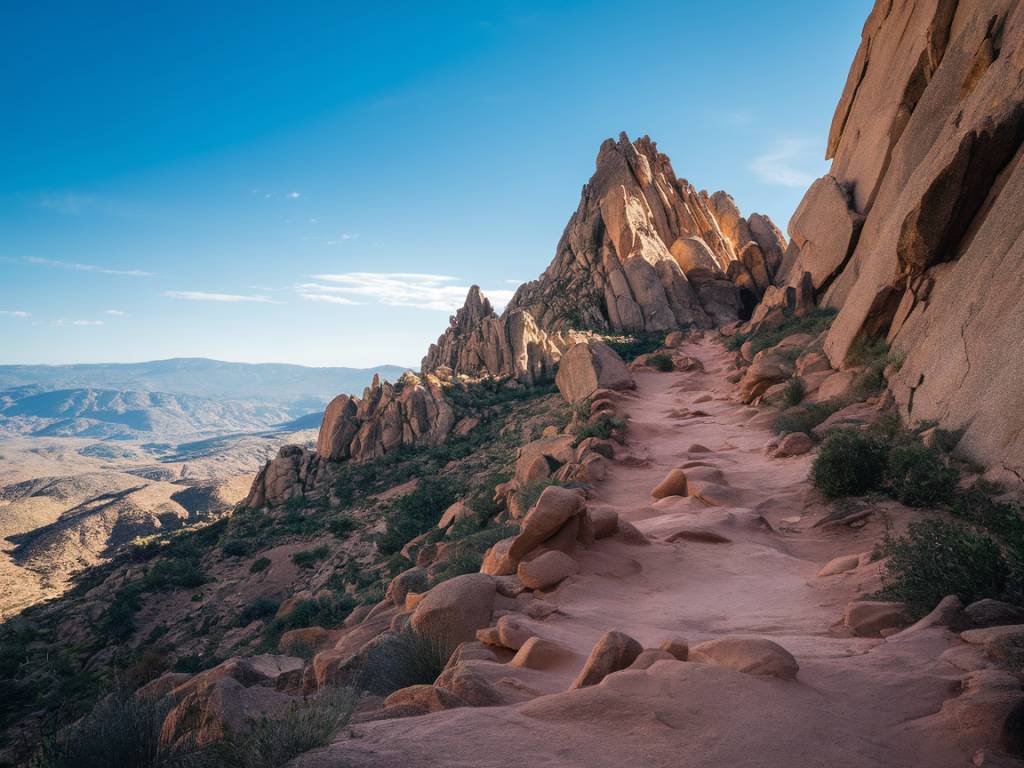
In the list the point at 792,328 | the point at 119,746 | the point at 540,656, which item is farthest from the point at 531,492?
the point at 792,328

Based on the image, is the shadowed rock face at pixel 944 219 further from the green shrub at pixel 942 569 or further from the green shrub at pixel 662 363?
the green shrub at pixel 662 363

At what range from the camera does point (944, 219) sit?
13016 millimetres

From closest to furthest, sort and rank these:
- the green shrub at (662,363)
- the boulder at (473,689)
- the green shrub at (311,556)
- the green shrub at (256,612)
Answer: the boulder at (473,689), the green shrub at (256,612), the green shrub at (311,556), the green shrub at (662,363)

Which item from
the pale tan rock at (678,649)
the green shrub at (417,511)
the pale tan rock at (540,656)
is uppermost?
the pale tan rock at (678,649)

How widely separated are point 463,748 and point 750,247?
51.0 meters

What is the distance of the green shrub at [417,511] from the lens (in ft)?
77.9

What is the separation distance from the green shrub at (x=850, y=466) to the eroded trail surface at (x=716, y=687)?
1.93 ft

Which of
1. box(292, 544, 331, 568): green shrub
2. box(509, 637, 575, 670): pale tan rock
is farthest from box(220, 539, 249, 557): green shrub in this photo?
box(509, 637, 575, 670): pale tan rock

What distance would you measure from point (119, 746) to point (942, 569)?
6841mm

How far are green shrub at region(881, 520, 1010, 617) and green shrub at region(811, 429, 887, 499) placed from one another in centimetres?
368

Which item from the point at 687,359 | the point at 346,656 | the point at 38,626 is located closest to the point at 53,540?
the point at 38,626

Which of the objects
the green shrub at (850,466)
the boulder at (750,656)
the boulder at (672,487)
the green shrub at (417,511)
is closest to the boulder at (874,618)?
the boulder at (750,656)

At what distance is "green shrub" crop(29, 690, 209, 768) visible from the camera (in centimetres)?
329

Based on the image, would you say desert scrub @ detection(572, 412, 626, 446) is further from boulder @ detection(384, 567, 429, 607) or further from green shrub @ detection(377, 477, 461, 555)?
green shrub @ detection(377, 477, 461, 555)
